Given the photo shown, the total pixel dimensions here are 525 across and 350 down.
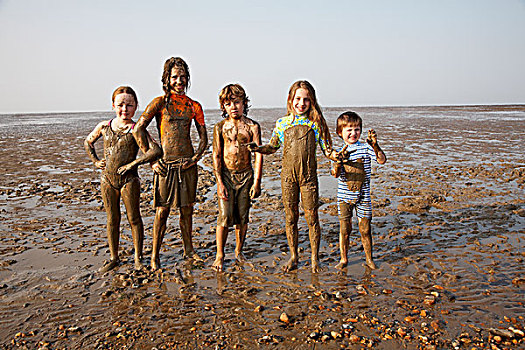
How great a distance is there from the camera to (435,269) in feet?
15.1

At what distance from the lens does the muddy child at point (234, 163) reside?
15.3ft

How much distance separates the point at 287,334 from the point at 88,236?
3967mm

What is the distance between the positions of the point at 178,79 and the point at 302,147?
1712mm

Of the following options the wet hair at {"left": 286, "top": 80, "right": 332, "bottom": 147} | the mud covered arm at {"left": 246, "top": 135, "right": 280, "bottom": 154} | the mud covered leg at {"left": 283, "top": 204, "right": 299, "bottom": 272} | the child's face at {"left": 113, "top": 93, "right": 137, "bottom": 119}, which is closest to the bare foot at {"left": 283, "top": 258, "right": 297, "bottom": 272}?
the mud covered leg at {"left": 283, "top": 204, "right": 299, "bottom": 272}

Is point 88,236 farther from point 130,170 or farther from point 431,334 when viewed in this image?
point 431,334

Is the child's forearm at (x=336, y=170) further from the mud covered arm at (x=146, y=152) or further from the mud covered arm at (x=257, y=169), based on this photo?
the mud covered arm at (x=146, y=152)

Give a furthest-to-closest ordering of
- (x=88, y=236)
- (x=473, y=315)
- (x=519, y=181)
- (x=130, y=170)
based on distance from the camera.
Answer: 1. (x=519, y=181)
2. (x=88, y=236)
3. (x=130, y=170)
4. (x=473, y=315)

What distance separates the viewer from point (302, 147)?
14.7 ft

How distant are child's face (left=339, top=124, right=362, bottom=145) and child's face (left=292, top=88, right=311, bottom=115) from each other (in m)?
0.54

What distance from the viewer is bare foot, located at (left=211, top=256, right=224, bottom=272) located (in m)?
4.72

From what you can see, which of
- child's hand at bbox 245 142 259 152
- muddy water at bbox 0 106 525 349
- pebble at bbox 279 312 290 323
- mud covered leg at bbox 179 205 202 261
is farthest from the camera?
mud covered leg at bbox 179 205 202 261

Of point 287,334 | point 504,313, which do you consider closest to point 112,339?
point 287,334

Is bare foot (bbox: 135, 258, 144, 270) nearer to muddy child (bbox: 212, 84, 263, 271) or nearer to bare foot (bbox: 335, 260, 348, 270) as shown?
muddy child (bbox: 212, 84, 263, 271)

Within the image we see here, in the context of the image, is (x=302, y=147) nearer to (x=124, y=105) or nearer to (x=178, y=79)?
(x=178, y=79)
